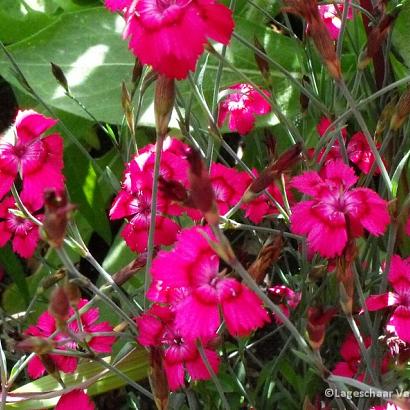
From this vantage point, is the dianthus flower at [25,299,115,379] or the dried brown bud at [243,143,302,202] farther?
the dianthus flower at [25,299,115,379]

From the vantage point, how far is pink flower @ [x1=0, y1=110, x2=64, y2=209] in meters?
0.75

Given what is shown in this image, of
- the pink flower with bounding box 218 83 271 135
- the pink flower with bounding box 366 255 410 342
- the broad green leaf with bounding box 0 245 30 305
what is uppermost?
the pink flower with bounding box 218 83 271 135

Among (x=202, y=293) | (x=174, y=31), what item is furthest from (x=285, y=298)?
(x=174, y=31)

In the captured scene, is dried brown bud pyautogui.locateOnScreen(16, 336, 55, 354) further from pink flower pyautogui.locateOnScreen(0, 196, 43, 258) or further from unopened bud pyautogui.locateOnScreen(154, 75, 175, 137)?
pink flower pyautogui.locateOnScreen(0, 196, 43, 258)

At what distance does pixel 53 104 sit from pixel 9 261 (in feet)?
0.94

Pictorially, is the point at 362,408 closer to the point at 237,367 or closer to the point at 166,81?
the point at 237,367

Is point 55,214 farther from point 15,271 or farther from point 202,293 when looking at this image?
point 15,271

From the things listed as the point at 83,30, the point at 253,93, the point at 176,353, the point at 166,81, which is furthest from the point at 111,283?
the point at 83,30

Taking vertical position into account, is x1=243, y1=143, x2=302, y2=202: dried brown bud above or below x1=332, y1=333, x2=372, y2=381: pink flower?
above

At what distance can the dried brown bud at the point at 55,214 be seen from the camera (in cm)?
49

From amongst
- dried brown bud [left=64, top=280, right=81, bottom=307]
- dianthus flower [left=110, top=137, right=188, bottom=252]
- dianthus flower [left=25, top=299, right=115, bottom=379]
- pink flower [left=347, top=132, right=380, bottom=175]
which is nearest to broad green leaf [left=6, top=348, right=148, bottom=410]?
dianthus flower [left=25, top=299, right=115, bottom=379]

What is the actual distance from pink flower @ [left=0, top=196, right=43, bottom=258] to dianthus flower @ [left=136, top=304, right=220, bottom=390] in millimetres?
229

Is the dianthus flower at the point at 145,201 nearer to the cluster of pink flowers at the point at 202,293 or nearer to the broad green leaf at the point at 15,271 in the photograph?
the cluster of pink flowers at the point at 202,293

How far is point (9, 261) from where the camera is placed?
1270mm
